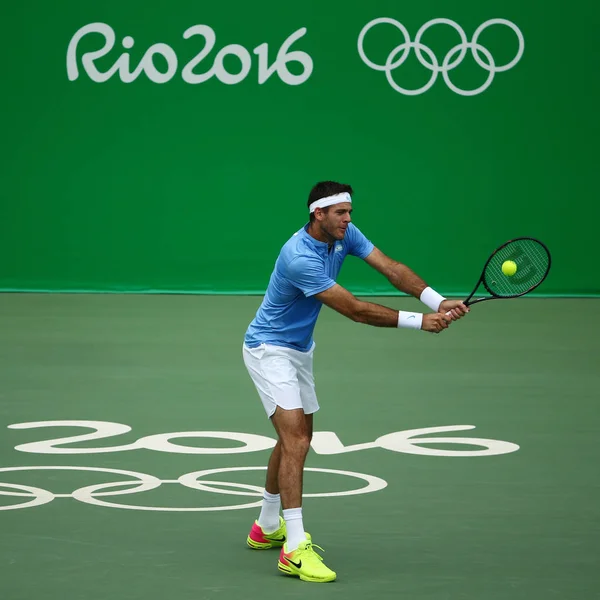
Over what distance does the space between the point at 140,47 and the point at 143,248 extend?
99.7 inches

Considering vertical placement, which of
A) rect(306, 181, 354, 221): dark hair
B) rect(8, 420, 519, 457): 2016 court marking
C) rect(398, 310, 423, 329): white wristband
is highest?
rect(306, 181, 354, 221): dark hair

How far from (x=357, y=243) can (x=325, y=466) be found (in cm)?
181

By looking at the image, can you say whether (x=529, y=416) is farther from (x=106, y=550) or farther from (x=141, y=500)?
(x=106, y=550)

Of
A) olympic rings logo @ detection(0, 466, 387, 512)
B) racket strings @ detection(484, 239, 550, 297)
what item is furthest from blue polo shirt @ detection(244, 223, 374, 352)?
racket strings @ detection(484, 239, 550, 297)

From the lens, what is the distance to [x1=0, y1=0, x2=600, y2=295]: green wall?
16.5m

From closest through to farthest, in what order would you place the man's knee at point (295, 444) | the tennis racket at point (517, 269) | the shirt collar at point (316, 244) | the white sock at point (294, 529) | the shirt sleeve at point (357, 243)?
1. the white sock at point (294, 529)
2. the man's knee at point (295, 444)
3. the shirt collar at point (316, 244)
4. the shirt sleeve at point (357, 243)
5. the tennis racket at point (517, 269)

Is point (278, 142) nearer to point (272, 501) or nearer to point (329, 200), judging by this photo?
point (329, 200)

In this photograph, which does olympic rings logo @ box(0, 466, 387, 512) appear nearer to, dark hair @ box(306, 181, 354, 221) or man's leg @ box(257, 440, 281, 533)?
man's leg @ box(257, 440, 281, 533)

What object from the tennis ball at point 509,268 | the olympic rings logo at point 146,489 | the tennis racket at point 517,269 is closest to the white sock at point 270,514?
the olympic rings logo at point 146,489

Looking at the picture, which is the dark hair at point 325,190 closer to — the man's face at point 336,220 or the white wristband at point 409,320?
the man's face at point 336,220

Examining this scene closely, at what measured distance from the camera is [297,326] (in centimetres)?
609

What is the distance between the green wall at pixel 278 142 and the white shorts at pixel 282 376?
33.8ft

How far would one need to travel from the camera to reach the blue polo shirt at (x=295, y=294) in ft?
19.4

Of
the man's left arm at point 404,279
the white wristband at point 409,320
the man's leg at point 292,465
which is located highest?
the man's left arm at point 404,279
